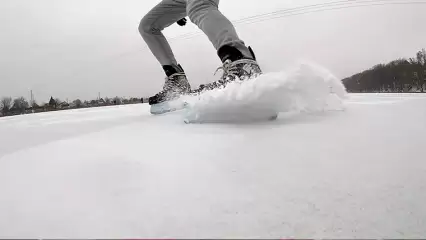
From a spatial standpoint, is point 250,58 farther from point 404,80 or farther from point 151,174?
point 404,80

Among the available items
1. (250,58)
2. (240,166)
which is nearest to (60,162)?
(240,166)

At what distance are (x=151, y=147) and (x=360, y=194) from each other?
0.28 metres

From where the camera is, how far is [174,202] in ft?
0.84

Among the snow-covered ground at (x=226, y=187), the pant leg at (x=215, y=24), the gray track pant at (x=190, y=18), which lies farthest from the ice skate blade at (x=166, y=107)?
the snow-covered ground at (x=226, y=187)

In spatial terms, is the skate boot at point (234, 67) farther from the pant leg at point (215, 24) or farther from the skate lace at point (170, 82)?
the skate lace at point (170, 82)

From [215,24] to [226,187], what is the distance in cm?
63

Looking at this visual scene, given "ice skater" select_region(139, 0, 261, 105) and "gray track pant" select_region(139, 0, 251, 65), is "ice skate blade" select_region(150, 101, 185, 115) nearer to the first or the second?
"ice skater" select_region(139, 0, 261, 105)

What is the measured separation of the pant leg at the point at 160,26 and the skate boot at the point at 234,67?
20.6 inches

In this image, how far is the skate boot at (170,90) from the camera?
1147 millimetres

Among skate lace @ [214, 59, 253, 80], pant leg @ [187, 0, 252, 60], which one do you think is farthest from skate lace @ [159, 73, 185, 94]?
skate lace @ [214, 59, 253, 80]

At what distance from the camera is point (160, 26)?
1276 mm

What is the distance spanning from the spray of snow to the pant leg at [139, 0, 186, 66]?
671mm

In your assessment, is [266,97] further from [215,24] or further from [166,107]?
[166,107]

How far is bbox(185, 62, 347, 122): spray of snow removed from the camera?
561 millimetres
